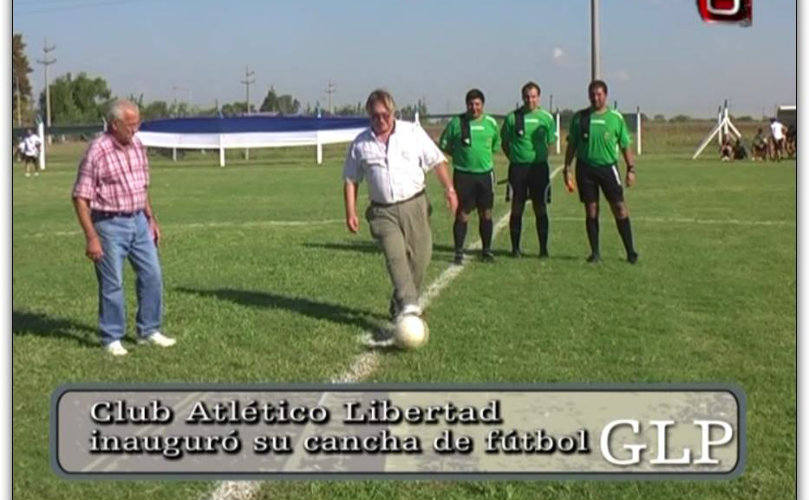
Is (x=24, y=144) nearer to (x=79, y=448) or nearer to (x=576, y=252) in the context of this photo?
(x=576, y=252)

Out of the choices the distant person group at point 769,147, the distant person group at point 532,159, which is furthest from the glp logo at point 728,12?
the distant person group at point 769,147

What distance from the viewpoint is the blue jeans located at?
7809 millimetres

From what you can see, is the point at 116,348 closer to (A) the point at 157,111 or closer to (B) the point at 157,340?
(B) the point at 157,340

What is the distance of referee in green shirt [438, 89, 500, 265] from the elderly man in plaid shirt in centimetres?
478

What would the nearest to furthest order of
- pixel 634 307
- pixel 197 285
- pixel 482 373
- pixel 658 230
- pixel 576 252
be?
pixel 482 373, pixel 634 307, pixel 197 285, pixel 576 252, pixel 658 230

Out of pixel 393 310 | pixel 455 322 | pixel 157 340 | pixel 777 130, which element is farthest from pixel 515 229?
pixel 777 130

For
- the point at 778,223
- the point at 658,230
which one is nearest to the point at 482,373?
the point at 658,230

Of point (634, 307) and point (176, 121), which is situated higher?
point (176, 121)

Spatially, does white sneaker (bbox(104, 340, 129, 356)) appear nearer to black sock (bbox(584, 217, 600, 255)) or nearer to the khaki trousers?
the khaki trousers

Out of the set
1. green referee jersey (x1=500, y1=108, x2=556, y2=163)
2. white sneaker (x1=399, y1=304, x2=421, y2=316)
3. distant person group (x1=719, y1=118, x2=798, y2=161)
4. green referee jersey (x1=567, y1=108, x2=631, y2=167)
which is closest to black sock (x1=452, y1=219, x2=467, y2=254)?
green referee jersey (x1=500, y1=108, x2=556, y2=163)

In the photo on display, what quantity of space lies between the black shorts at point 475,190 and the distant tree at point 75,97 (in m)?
44.1

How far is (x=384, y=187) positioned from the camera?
27.1 ft

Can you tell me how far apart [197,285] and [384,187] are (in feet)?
11.8

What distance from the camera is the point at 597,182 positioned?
12266 millimetres
